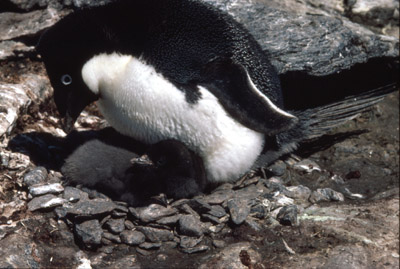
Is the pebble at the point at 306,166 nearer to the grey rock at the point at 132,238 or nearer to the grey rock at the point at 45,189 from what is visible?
the grey rock at the point at 132,238

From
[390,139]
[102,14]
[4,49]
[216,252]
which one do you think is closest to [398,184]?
[390,139]

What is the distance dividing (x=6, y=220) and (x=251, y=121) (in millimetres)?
1430

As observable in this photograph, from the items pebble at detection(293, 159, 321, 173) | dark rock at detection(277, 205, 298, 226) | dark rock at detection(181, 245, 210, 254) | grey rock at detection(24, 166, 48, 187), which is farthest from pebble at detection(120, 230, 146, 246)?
pebble at detection(293, 159, 321, 173)

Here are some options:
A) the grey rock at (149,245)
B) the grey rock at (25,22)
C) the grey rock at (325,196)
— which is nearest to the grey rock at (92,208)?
A: the grey rock at (149,245)

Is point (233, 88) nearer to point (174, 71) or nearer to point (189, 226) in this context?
point (174, 71)

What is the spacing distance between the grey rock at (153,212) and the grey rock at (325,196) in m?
0.89

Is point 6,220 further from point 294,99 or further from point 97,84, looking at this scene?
point 294,99

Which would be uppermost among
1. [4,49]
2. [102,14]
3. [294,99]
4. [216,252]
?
[102,14]

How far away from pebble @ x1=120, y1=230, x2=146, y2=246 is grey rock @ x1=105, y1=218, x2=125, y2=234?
3 centimetres

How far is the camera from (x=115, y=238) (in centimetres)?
259

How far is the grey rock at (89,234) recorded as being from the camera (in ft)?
8.26

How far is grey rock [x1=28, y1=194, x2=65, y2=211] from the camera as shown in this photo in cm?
268

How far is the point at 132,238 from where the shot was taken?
8.49ft

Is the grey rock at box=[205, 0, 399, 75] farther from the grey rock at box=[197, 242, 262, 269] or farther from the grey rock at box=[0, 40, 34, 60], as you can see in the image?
the grey rock at box=[197, 242, 262, 269]
